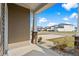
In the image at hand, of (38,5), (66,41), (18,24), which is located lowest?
(66,41)

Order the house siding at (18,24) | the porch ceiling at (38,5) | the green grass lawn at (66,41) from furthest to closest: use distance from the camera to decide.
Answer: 1. the house siding at (18,24)
2. the porch ceiling at (38,5)
3. the green grass lawn at (66,41)

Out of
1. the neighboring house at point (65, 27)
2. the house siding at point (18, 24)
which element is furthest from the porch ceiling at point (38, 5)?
the neighboring house at point (65, 27)

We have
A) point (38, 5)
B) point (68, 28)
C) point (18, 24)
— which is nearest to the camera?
point (68, 28)

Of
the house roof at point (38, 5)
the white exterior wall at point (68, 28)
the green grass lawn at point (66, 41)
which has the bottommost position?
the green grass lawn at point (66, 41)

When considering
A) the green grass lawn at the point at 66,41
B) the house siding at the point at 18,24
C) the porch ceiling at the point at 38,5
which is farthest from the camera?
the house siding at the point at 18,24

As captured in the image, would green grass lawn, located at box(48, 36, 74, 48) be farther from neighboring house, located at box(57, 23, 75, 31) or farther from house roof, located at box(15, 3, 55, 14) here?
house roof, located at box(15, 3, 55, 14)

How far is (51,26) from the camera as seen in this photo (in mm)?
5559

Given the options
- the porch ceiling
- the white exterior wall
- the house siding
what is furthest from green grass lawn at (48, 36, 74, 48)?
the house siding

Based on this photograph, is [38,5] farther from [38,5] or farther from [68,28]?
[68,28]

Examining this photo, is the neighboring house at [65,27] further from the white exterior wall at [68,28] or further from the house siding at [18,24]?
the house siding at [18,24]

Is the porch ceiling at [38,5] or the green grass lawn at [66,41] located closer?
the green grass lawn at [66,41]

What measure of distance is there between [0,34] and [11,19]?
210 cm

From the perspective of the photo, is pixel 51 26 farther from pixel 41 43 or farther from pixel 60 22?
pixel 41 43

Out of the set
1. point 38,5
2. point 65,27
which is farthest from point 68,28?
point 38,5
